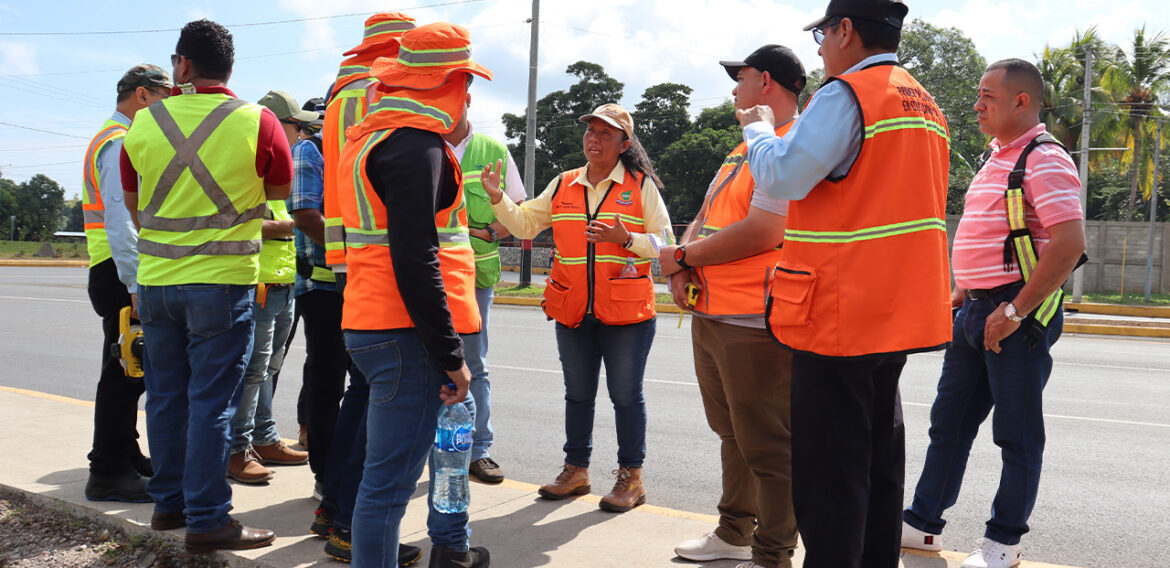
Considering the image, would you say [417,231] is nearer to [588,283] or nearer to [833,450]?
[833,450]

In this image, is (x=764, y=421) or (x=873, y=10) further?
(x=764, y=421)

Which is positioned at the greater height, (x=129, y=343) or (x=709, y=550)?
(x=129, y=343)

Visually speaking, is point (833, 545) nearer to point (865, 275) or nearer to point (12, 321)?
point (865, 275)

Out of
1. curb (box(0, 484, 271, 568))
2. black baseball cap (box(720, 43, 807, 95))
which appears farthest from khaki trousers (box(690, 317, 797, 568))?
curb (box(0, 484, 271, 568))

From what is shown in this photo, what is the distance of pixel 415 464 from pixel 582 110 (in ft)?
132

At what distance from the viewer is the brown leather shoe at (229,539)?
3.41 meters

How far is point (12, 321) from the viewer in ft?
43.5

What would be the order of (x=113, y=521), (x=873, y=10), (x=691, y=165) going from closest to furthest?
(x=873, y=10)
(x=113, y=521)
(x=691, y=165)

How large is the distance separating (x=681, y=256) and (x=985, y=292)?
1307 millimetres

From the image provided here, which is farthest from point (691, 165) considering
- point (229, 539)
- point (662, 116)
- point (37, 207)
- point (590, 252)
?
point (37, 207)

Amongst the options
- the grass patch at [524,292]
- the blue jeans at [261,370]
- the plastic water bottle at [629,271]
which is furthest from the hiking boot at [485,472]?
the grass patch at [524,292]

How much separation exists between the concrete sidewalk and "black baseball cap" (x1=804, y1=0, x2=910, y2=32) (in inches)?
86.6

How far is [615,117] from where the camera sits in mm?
4438

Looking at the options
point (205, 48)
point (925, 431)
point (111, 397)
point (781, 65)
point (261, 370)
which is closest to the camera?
point (781, 65)
